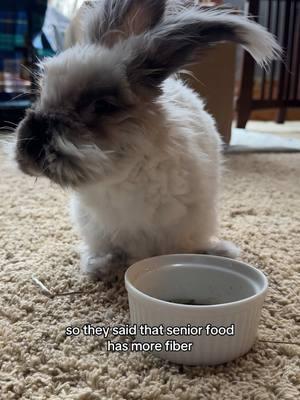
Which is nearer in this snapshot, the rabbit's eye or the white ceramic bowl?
the white ceramic bowl

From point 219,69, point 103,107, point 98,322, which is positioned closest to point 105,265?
point 98,322

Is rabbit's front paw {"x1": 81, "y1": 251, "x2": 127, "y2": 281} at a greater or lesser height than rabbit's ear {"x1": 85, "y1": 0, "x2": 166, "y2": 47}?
lesser

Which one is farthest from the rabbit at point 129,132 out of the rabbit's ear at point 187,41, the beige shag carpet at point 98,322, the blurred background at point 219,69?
the blurred background at point 219,69

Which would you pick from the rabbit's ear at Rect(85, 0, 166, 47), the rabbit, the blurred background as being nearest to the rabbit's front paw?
the rabbit

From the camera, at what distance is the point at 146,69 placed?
3.06 feet

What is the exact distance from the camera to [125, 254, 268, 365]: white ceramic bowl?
2.39 ft

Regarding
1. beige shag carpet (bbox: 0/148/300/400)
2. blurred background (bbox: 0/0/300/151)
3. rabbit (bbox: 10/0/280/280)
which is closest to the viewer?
beige shag carpet (bbox: 0/148/300/400)

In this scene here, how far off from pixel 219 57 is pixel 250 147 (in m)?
0.51

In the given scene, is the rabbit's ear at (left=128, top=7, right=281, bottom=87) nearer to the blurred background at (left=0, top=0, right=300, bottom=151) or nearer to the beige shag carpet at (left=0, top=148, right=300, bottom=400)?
the beige shag carpet at (left=0, top=148, right=300, bottom=400)

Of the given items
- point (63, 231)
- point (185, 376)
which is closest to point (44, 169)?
point (185, 376)

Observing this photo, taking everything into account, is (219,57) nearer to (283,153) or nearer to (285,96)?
(283,153)

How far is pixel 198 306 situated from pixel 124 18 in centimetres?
60

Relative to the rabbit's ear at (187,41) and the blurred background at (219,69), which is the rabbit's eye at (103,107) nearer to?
the rabbit's ear at (187,41)

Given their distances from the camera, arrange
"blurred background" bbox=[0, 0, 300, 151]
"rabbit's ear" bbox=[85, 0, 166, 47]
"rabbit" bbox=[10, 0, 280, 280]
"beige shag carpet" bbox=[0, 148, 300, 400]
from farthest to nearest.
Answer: "blurred background" bbox=[0, 0, 300, 151]
"rabbit's ear" bbox=[85, 0, 166, 47]
"rabbit" bbox=[10, 0, 280, 280]
"beige shag carpet" bbox=[0, 148, 300, 400]
